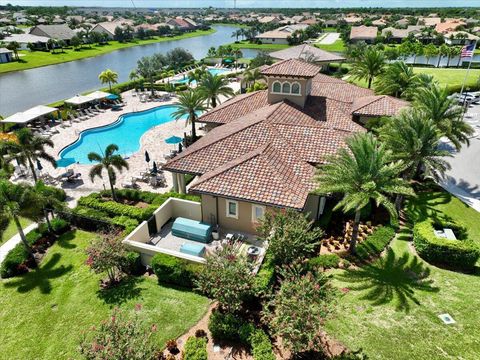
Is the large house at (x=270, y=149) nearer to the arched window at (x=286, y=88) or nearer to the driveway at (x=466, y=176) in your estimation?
the arched window at (x=286, y=88)

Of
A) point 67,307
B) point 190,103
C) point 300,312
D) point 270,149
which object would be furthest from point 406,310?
point 190,103

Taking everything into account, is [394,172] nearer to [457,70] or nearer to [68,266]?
[68,266]

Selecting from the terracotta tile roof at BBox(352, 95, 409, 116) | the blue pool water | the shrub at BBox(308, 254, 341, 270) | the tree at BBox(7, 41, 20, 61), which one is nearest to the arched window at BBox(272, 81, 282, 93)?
the terracotta tile roof at BBox(352, 95, 409, 116)

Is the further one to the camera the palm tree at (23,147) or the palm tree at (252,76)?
the palm tree at (252,76)

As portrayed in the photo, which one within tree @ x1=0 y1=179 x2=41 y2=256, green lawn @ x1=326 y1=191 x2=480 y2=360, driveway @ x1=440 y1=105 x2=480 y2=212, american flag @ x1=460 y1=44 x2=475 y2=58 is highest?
american flag @ x1=460 y1=44 x2=475 y2=58

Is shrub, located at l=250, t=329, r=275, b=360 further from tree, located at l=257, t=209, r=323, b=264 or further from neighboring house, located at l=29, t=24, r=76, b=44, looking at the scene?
neighboring house, located at l=29, t=24, r=76, b=44

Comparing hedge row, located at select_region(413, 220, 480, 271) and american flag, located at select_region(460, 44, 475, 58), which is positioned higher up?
american flag, located at select_region(460, 44, 475, 58)

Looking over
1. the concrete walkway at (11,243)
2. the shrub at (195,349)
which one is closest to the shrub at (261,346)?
the shrub at (195,349)
